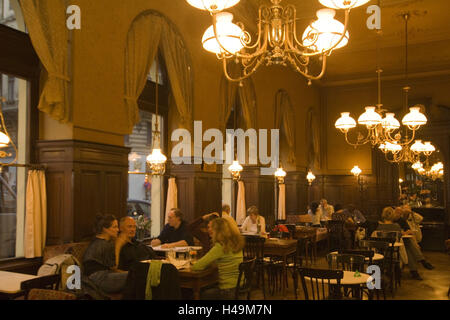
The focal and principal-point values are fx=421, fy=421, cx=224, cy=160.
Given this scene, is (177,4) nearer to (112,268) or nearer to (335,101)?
(112,268)

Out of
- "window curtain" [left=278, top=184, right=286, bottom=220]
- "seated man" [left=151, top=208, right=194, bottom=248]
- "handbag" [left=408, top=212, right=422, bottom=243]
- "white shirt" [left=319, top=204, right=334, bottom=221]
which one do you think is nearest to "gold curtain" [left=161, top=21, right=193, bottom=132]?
"seated man" [left=151, top=208, right=194, bottom=248]

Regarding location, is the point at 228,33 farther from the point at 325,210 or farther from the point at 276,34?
the point at 325,210

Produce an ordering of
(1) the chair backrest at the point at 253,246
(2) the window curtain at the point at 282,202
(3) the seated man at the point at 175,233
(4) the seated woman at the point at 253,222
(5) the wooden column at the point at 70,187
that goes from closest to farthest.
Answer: (5) the wooden column at the point at 70,187 → (3) the seated man at the point at 175,233 → (1) the chair backrest at the point at 253,246 → (4) the seated woman at the point at 253,222 → (2) the window curtain at the point at 282,202

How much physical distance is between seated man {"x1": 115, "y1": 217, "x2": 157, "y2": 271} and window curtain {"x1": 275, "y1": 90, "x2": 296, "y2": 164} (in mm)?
8650

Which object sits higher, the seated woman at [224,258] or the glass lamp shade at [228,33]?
the glass lamp shade at [228,33]

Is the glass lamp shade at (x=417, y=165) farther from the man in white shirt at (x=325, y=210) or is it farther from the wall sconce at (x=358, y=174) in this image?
the man in white shirt at (x=325, y=210)

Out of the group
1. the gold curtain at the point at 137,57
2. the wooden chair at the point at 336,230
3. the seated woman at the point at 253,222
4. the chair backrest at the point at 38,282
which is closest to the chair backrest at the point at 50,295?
the chair backrest at the point at 38,282

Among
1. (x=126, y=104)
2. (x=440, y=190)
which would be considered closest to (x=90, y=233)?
(x=126, y=104)

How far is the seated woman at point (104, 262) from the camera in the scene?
4.33 m

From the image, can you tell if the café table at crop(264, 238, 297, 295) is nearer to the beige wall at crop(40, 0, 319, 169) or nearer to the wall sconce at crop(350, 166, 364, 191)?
the beige wall at crop(40, 0, 319, 169)

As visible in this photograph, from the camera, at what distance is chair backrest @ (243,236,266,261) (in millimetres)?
7516

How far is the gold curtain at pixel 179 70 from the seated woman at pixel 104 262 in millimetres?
3640

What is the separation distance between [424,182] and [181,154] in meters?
11.8

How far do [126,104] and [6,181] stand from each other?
202 cm
